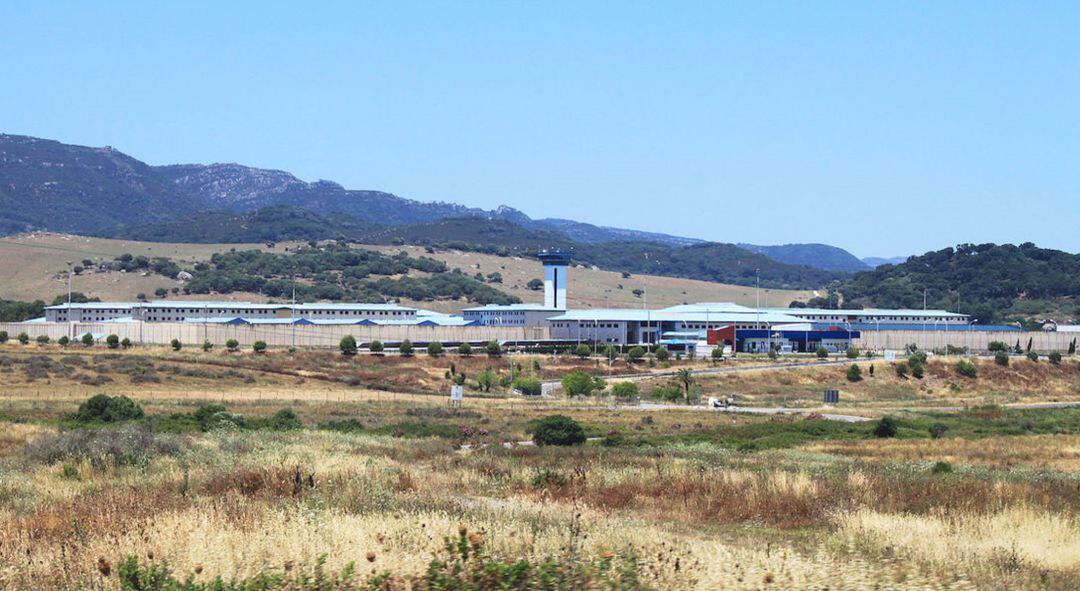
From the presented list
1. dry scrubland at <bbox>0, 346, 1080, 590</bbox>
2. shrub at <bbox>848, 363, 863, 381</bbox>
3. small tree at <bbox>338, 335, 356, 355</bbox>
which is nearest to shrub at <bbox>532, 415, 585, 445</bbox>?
dry scrubland at <bbox>0, 346, 1080, 590</bbox>

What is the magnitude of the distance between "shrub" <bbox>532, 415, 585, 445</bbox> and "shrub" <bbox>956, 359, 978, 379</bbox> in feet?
236

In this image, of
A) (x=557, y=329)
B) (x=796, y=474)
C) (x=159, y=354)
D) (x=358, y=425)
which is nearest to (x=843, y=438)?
(x=358, y=425)

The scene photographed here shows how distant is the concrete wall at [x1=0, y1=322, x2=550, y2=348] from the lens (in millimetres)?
117812

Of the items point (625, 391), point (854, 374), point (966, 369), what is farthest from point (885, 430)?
point (966, 369)

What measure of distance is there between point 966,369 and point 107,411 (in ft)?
263

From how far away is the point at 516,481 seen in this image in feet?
79.0

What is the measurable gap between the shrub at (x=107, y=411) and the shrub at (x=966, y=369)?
7805cm

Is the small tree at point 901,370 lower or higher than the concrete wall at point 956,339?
lower

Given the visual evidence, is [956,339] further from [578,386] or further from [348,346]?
[578,386]

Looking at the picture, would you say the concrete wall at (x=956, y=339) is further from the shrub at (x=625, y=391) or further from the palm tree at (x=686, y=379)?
the shrub at (x=625, y=391)

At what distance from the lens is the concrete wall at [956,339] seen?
445ft

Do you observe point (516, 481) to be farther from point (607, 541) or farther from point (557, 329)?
point (557, 329)

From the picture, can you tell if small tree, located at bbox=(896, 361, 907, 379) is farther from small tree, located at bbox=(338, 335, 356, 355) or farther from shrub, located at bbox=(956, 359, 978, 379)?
small tree, located at bbox=(338, 335, 356, 355)

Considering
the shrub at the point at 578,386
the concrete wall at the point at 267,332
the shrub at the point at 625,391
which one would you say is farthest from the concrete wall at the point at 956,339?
the shrub at the point at 578,386
